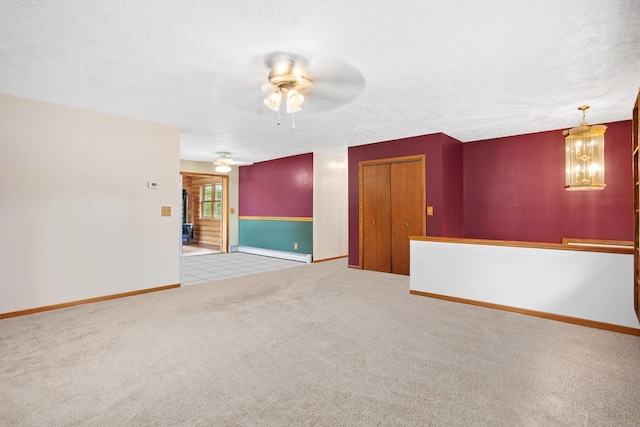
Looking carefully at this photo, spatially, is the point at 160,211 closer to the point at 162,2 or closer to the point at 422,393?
the point at 162,2

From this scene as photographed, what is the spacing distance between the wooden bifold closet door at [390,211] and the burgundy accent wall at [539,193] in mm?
1217

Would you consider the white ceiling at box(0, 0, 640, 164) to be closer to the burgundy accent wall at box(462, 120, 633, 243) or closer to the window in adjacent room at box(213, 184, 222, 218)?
the burgundy accent wall at box(462, 120, 633, 243)

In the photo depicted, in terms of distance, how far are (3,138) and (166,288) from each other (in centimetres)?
249

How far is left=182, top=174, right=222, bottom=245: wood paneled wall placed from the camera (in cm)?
1018

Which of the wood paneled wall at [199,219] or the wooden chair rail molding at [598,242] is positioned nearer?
the wooden chair rail molding at [598,242]

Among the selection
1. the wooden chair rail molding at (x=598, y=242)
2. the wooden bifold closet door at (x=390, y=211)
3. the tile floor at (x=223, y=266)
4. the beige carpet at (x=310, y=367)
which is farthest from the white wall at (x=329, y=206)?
the wooden chair rail molding at (x=598, y=242)

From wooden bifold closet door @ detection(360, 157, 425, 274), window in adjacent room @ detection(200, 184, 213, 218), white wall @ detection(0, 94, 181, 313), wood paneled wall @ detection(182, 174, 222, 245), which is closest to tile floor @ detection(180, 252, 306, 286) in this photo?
white wall @ detection(0, 94, 181, 313)

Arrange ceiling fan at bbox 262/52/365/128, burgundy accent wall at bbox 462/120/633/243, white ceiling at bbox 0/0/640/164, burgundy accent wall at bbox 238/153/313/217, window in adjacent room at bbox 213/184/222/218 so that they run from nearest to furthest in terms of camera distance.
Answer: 1. white ceiling at bbox 0/0/640/164
2. ceiling fan at bbox 262/52/365/128
3. burgundy accent wall at bbox 462/120/633/243
4. burgundy accent wall at bbox 238/153/313/217
5. window in adjacent room at bbox 213/184/222/218

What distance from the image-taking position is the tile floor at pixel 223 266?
5.49 metres

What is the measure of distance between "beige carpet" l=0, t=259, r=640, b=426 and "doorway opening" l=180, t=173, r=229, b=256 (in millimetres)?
6507

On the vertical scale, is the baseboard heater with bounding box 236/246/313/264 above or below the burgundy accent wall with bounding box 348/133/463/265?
below

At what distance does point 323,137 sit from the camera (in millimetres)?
5492

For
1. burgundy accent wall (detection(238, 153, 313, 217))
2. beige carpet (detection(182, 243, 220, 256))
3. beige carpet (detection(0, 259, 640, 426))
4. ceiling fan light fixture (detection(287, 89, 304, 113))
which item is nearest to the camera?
beige carpet (detection(0, 259, 640, 426))

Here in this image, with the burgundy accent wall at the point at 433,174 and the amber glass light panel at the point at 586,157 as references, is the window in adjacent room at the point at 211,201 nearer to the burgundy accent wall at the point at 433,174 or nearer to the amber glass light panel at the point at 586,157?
the burgundy accent wall at the point at 433,174
